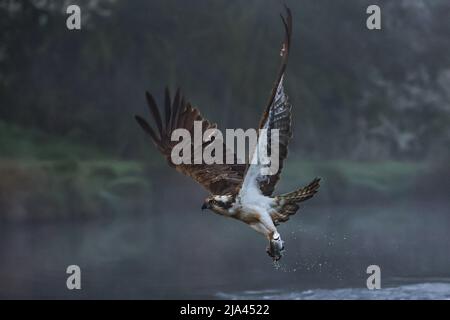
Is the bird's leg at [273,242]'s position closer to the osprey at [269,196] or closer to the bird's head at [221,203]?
the osprey at [269,196]

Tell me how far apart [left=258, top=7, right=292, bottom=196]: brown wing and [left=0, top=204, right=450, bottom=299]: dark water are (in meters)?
2.79

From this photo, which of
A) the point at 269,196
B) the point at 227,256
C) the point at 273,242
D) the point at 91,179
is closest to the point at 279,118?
the point at 269,196

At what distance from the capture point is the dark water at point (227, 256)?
660 cm

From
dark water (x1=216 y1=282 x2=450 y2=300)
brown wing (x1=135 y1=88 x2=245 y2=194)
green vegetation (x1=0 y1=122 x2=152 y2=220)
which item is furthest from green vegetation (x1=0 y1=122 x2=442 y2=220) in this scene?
brown wing (x1=135 y1=88 x2=245 y2=194)

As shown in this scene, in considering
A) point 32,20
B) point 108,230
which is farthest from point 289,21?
point 32,20

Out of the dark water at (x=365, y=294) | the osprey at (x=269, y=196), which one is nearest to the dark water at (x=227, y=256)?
the dark water at (x=365, y=294)

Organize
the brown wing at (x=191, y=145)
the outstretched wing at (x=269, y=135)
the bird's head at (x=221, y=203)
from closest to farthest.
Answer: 1. the outstretched wing at (x=269, y=135)
2. the bird's head at (x=221, y=203)
3. the brown wing at (x=191, y=145)

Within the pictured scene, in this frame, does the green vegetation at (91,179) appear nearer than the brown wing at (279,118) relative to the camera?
No

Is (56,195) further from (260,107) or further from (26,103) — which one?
(260,107)

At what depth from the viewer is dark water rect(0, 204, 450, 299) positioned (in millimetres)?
6596

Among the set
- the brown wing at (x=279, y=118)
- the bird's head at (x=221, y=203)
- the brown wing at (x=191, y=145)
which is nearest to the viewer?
the brown wing at (x=279, y=118)

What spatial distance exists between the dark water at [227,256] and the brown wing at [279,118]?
2790mm

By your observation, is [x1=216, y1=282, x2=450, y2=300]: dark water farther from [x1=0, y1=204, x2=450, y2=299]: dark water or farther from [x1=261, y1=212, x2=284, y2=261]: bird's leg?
[x1=261, y1=212, x2=284, y2=261]: bird's leg

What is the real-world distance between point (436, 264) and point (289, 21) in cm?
495
